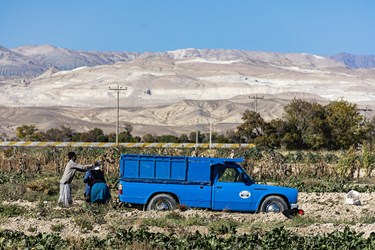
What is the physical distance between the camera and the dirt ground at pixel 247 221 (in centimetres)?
1620

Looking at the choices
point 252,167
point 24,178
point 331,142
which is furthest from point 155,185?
point 331,142

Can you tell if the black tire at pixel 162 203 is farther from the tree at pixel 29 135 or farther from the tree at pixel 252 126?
the tree at pixel 29 135

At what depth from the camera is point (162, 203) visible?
20.0 m

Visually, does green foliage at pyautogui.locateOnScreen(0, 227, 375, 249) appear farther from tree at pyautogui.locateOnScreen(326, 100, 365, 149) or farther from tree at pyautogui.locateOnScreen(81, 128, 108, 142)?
tree at pyautogui.locateOnScreen(81, 128, 108, 142)

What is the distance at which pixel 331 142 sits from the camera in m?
65.8

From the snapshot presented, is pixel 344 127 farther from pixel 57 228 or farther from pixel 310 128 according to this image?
pixel 57 228

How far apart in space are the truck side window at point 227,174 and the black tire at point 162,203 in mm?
1294

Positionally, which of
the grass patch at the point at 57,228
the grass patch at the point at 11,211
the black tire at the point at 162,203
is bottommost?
the grass patch at the point at 57,228

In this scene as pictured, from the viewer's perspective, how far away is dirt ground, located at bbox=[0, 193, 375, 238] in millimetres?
16203

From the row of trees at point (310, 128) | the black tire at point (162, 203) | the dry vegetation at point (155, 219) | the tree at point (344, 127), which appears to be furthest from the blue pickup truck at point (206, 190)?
the tree at point (344, 127)

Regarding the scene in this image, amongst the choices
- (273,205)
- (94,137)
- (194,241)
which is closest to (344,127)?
(94,137)

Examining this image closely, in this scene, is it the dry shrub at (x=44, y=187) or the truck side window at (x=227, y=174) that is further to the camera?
the dry shrub at (x=44, y=187)

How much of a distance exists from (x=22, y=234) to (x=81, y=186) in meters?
10.6

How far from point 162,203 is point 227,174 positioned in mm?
1755
